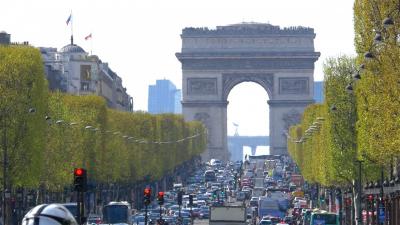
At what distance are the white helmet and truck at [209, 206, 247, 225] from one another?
42801 millimetres

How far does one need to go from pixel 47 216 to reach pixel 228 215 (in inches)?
1770

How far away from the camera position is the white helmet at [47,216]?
38.7 m

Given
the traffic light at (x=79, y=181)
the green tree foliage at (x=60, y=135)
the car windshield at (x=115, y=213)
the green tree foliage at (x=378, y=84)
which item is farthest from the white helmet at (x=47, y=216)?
the car windshield at (x=115, y=213)

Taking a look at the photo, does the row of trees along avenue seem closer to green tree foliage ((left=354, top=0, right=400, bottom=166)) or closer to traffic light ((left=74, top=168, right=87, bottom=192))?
green tree foliage ((left=354, top=0, right=400, bottom=166))

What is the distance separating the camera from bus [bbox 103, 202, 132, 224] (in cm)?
9000

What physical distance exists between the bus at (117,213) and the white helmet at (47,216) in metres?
49.3

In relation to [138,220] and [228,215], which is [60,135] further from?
[228,215]

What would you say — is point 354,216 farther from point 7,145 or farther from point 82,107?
point 82,107

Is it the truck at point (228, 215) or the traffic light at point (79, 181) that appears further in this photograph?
the truck at point (228, 215)

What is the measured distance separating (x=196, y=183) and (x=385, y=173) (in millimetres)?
100793

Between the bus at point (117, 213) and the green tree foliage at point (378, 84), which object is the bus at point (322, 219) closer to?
the green tree foliage at point (378, 84)

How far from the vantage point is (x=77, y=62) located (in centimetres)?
19050

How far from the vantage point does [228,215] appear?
83812 millimetres

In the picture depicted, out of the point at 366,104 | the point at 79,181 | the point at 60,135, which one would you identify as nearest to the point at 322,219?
the point at 366,104
